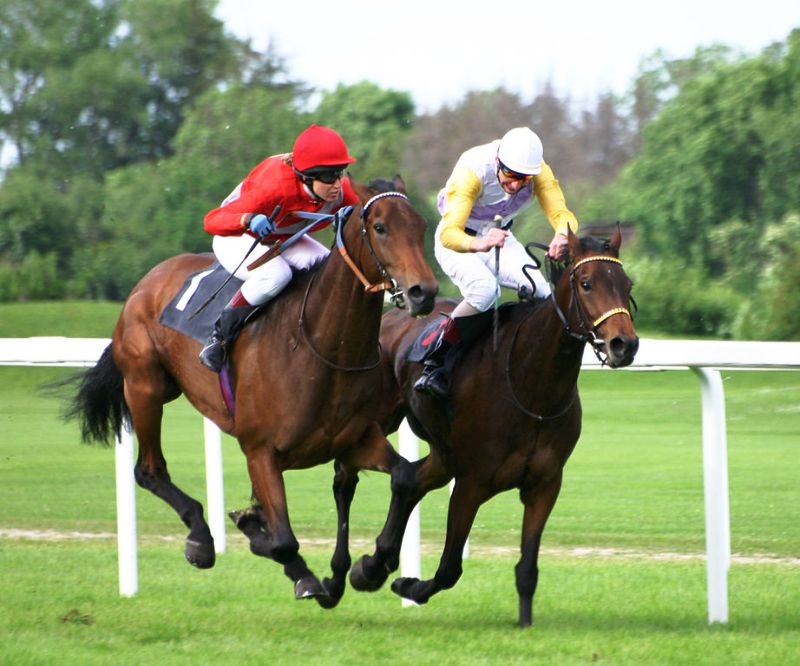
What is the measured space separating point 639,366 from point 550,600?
1151 mm

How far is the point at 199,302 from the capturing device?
21.1ft

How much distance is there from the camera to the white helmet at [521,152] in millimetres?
5816

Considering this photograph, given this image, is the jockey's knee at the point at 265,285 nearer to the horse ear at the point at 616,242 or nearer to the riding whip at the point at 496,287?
the riding whip at the point at 496,287

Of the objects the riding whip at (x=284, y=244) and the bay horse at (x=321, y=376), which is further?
the riding whip at (x=284, y=244)

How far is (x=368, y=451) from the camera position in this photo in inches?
225

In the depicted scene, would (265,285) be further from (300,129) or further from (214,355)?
(300,129)

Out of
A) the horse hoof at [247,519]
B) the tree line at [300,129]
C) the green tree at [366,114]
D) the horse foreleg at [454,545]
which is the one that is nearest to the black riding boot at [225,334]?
the horse hoof at [247,519]

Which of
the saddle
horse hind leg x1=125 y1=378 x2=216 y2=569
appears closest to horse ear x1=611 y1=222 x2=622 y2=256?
the saddle

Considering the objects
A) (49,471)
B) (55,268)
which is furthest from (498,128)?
(49,471)

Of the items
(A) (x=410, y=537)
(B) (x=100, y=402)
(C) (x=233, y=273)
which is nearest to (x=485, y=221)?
(C) (x=233, y=273)

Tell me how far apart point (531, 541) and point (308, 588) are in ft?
3.15

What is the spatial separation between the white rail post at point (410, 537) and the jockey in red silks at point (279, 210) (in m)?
0.98

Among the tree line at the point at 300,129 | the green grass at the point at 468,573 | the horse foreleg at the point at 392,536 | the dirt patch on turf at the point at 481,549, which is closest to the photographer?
the green grass at the point at 468,573

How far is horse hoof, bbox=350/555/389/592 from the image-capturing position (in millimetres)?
5832
